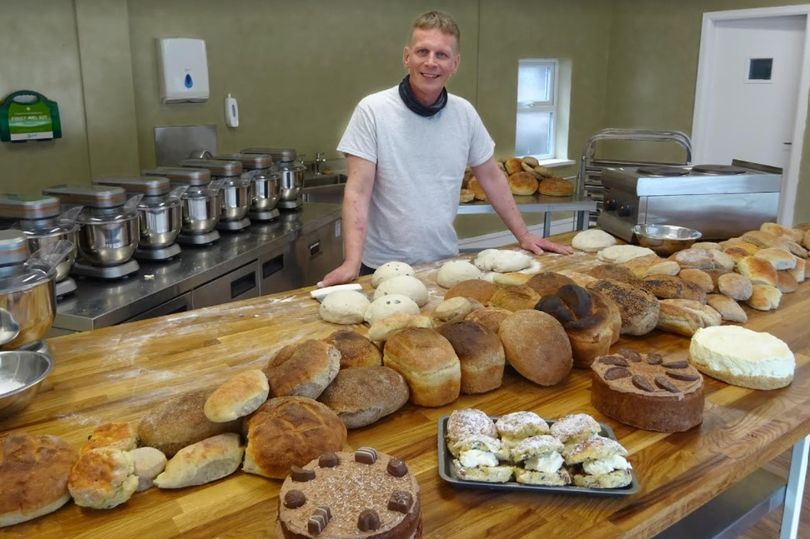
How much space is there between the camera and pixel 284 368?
1.38 m

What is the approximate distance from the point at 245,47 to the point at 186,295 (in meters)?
2.71

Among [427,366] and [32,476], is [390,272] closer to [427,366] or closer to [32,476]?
[427,366]

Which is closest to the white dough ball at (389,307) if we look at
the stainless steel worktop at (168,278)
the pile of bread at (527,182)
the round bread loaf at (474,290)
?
the round bread loaf at (474,290)

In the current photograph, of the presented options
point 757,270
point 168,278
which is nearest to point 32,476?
point 168,278

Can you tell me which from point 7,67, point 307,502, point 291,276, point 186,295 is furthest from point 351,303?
point 7,67

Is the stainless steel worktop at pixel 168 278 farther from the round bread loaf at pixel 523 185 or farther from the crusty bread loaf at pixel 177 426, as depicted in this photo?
the round bread loaf at pixel 523 185

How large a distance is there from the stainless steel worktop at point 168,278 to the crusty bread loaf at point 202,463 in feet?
4.39

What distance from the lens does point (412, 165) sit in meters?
2.97

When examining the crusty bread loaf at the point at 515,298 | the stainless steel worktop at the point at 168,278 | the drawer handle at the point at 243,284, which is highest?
the crusty bread loaf at the point at 515,298

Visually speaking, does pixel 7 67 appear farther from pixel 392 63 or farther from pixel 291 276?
pixel 392 63

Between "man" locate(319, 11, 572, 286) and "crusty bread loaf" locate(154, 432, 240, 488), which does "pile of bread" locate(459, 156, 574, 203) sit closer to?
"man" locate(319, 11, 572, 286)

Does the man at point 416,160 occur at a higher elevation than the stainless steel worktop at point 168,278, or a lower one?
higher

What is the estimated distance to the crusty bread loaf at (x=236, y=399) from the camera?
1.24 metres

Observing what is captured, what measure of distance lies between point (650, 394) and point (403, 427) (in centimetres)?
49
